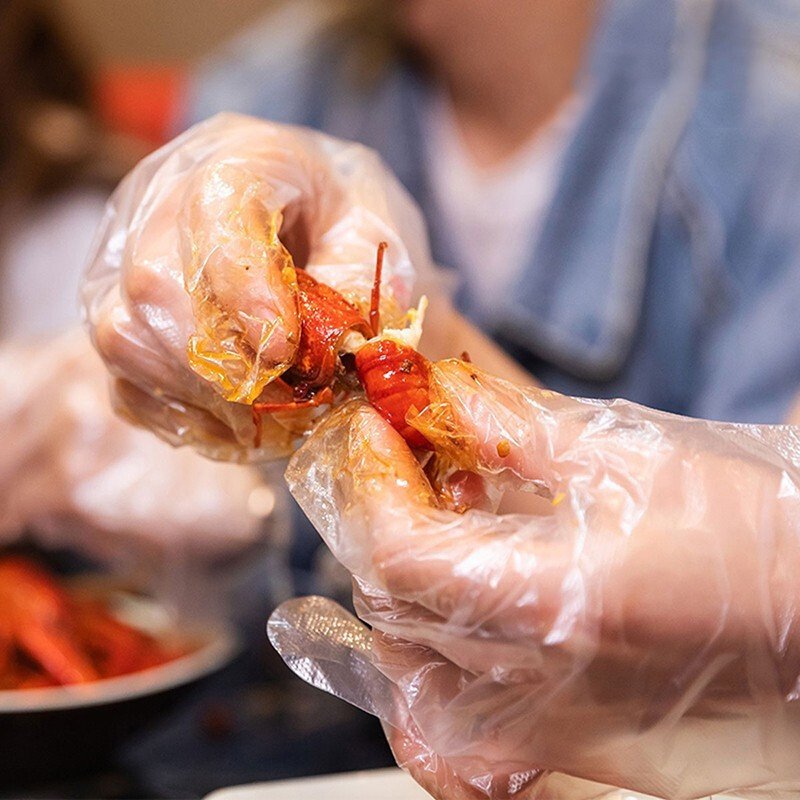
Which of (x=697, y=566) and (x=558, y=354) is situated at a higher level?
(x=697, y=566)

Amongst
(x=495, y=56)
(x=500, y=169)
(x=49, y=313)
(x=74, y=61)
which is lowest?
(x=49, y=313)

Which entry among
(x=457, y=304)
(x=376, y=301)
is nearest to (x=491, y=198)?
(x=457, y=304)

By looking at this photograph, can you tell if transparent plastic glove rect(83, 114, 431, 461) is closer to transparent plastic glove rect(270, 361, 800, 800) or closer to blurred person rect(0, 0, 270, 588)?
transparent plastic glove rect(270, 361, 800, 800)

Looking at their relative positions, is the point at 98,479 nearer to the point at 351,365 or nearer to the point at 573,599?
the point at 351,365

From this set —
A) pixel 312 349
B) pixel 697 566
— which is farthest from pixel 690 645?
pixel 312 349

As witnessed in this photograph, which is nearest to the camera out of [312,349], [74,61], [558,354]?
[312,349]

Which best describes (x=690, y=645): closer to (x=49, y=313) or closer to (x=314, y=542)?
(x=314, y=542)

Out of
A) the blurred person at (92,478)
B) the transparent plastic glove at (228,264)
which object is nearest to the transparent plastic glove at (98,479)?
the blurred person at (92,478)

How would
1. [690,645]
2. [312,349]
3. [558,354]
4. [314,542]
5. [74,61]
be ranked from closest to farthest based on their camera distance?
1. [690,645]
2. [312,349]
3. [558,354]
4. [314,542]
5. [74,61]
